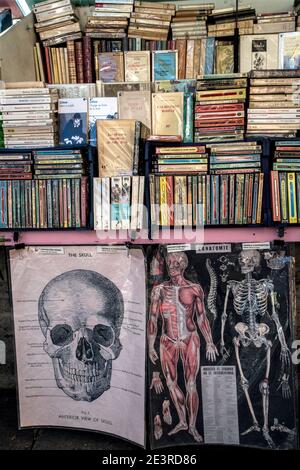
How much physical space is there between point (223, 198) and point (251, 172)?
A: 221 mm

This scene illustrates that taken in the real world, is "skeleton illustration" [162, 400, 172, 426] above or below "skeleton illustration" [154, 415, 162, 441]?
above

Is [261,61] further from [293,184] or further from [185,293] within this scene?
[185,293]

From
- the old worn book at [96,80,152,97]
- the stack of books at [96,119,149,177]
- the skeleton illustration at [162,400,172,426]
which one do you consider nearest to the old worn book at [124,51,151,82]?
the old worn book at [96,80,152,97]

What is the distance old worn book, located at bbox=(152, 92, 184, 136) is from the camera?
3.00 m

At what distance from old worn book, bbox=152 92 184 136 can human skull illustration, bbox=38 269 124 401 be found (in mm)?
1076

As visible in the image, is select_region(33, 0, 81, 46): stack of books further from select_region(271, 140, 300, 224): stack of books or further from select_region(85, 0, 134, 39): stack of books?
select_region(271, 140, 300, 224): stack of books

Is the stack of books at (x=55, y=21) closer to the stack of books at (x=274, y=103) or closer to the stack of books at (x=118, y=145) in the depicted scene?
the stack of books at (x=118, y=145)

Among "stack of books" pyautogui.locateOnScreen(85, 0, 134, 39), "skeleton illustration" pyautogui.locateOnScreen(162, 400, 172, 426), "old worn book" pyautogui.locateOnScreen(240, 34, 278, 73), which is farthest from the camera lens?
"stack of books" pyautogui.locateOnScreen(85, 0, 134, 39)

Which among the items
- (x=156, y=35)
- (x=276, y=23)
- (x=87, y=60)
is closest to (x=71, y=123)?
(x=87, y=60)

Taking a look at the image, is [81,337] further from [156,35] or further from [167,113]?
[156,35]

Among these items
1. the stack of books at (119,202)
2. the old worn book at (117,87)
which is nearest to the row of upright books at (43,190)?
the stack of books at (119,202)

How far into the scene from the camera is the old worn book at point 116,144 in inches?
108

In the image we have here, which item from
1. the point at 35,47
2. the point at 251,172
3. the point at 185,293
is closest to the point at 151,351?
the point at 185,293

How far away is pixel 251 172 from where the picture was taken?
105 inches
